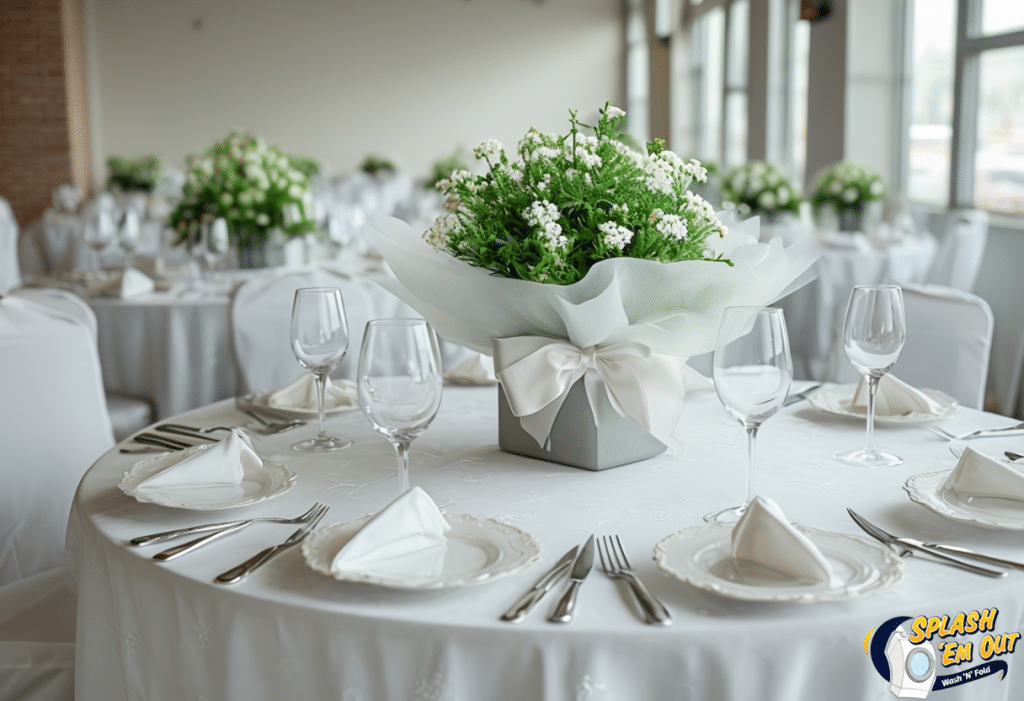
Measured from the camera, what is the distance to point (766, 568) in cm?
94

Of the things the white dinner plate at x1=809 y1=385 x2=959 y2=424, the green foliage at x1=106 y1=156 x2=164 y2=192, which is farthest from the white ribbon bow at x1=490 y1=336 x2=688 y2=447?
the green foliage at x1=106 y1=156 x2=164 y2=192

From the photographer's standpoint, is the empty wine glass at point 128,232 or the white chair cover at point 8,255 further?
the white chair cover at point 8,255

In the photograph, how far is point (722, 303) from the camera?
1.30 meters

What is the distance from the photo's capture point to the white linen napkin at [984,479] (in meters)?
1.13

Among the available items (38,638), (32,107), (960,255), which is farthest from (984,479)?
(32,107)

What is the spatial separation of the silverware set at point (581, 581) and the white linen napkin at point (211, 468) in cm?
51

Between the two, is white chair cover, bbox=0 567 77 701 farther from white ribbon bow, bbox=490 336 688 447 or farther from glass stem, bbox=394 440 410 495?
white ribbon bow, bbox=490 336 688 447

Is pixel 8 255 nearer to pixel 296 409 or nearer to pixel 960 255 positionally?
pixel 296 409

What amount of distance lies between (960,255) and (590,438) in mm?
Answer: 3832

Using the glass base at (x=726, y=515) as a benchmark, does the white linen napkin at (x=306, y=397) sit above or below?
above

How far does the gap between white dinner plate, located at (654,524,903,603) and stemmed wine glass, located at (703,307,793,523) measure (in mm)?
86

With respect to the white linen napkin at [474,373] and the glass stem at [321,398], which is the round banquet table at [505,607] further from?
the white linen napkin at [474,373]

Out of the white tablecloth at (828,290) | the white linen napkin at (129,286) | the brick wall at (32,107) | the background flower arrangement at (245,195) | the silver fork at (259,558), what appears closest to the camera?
the silver fork at (259,558)

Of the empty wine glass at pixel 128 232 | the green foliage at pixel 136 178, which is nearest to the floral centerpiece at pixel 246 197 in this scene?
the empty wine glass at pixel 128 232
